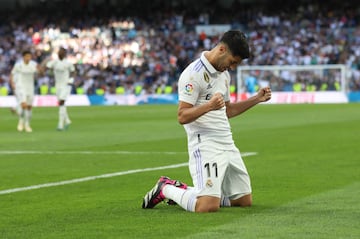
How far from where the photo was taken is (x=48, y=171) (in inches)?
599

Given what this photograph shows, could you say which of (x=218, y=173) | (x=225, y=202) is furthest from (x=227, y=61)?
(x=225, y=202)

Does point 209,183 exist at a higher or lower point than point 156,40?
higher

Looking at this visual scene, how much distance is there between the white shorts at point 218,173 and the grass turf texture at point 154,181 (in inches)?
9.8

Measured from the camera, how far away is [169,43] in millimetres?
63281

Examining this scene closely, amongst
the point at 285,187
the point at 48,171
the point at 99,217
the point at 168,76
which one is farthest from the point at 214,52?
the point at 168,76

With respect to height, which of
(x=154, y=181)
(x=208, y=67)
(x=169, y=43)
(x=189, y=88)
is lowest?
(x=169, y=43)

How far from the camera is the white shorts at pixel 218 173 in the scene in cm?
1006

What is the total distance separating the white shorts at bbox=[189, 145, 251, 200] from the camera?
1006cm

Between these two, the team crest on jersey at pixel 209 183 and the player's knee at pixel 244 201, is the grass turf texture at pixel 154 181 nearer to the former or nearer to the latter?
the player's knee at pixel 244 201

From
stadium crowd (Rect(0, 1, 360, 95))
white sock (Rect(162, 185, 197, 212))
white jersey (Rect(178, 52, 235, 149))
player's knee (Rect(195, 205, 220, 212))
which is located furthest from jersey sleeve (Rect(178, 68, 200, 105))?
stadium crowd (Rect(0, 1, 360, 95))

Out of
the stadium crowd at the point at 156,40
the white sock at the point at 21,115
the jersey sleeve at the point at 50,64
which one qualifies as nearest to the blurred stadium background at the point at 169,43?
the stadium crowd at the point at 156,40

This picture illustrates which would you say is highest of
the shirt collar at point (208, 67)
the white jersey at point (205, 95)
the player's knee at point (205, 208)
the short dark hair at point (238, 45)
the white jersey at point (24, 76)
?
the short dark hair at point (238, 45)

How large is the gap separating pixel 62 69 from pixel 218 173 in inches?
741

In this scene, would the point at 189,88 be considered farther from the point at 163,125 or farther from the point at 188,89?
the point at 163,125
